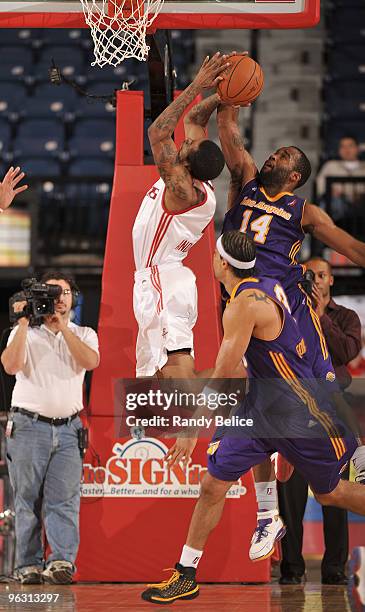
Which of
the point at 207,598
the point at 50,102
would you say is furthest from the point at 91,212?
the point at 207,598

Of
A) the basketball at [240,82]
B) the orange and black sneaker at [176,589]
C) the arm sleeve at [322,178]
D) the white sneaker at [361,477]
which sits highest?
the arm sleeve at [322,178]

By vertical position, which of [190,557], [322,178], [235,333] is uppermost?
[322,178]

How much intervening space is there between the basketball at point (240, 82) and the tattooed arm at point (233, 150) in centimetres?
17

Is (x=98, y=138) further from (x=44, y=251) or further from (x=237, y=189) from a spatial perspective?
(x=237, y=189)

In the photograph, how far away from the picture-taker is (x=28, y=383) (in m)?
6.59

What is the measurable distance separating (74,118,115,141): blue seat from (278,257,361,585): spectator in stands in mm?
6663

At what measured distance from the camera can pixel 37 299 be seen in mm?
6574

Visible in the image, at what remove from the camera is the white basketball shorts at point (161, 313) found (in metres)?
6.31

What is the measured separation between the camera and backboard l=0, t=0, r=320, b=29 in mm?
6090

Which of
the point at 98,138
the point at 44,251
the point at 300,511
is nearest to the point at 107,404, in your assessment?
the point at 300,511

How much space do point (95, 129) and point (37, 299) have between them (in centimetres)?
710

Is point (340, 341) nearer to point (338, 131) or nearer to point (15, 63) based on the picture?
point (338, 131)

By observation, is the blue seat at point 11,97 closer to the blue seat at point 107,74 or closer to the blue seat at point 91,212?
the blue seat at point 107,74

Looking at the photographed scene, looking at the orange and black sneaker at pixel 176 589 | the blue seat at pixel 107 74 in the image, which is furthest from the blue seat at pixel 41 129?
the orange and black sneaker at pixel 176 589
